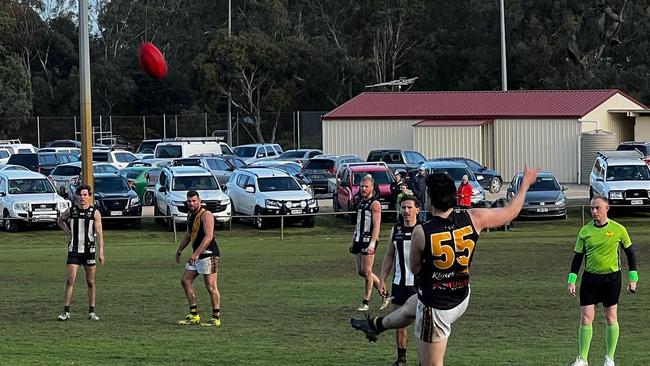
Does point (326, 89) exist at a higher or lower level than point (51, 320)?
higher

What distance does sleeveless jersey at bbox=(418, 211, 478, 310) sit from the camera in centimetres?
864

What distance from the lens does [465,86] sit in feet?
259

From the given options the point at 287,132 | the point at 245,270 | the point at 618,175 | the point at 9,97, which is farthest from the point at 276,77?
the point at 245,270

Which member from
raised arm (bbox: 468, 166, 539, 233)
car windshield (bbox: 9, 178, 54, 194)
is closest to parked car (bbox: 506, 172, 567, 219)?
car windshield (bbox: 9, 178, 54, 194)

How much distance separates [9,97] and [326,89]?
825 inches

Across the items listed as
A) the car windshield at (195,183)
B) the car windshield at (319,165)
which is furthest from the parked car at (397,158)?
the car windshield at (195,183)

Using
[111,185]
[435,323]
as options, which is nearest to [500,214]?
[435,323]

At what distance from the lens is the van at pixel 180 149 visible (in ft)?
171

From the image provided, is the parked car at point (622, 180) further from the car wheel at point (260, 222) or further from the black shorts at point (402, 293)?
the black shorts at point (402, 293)

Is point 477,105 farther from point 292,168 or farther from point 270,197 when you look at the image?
point 270,197

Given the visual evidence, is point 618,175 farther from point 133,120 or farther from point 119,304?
point 133,120

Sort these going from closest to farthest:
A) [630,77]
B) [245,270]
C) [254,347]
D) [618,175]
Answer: [254,347] → [245,270] → [618,175] → [630,77]

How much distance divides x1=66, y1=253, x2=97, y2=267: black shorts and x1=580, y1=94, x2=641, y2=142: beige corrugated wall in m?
39.3

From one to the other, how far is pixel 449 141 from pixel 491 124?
2.13 metres
